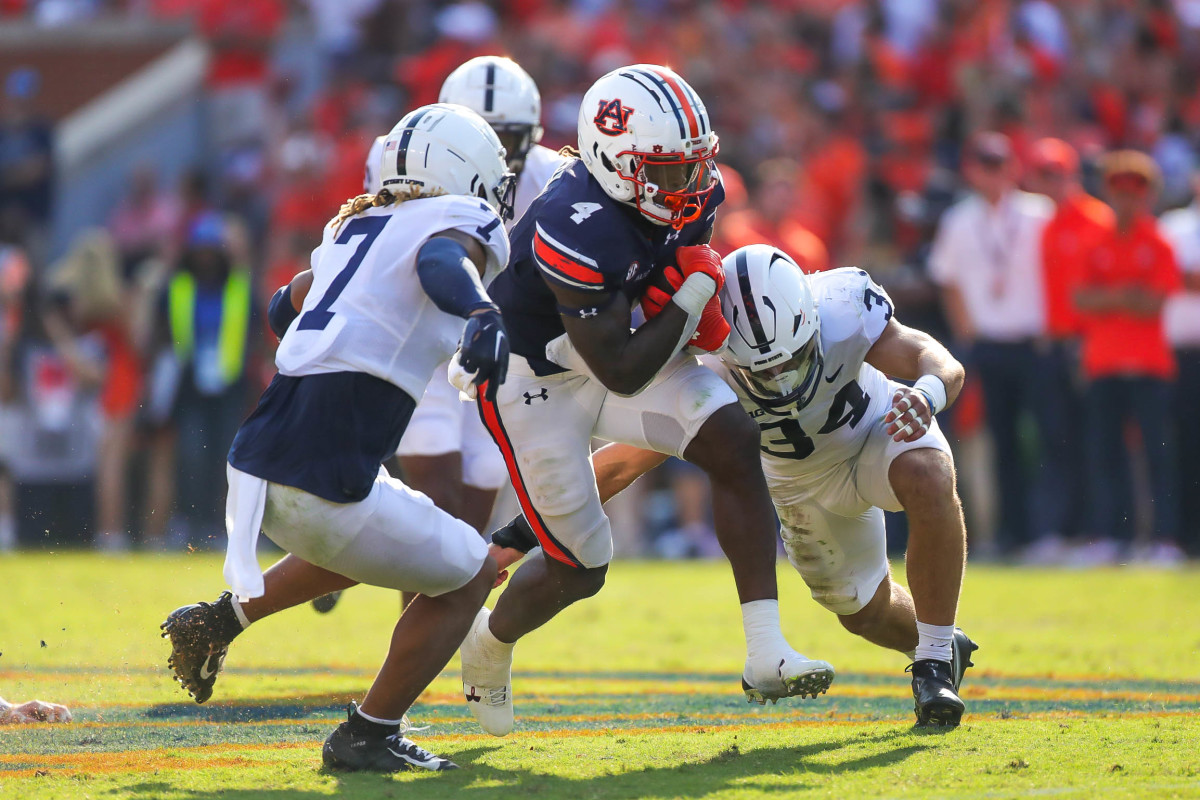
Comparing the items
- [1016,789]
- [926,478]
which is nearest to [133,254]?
[926,478]

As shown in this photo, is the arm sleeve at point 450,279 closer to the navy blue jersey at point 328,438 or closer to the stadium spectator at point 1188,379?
the navy blue jersey at point 328,438

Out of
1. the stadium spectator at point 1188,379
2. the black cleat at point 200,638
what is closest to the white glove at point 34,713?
the black cleat at point 200,638

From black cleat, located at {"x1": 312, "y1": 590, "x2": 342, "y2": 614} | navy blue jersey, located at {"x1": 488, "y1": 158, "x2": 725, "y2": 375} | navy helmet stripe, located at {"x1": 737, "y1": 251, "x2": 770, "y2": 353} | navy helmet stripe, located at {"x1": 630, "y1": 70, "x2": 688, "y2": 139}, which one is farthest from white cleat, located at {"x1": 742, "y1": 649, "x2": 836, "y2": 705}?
black cleat, located at {"x1": 312, "y1": 590, "x2": 342, "y2": 614}

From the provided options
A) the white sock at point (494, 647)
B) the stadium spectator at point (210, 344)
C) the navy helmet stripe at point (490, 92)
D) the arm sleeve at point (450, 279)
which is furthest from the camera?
the stadium spectator at point (210, 344)

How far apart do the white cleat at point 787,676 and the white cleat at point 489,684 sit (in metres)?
0.78

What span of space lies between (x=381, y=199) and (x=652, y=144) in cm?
81

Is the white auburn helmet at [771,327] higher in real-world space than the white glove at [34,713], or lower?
higher

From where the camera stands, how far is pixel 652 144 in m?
4.50

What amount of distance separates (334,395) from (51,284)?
29.6 ft

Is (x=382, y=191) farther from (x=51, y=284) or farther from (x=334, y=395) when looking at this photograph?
(x=51, y=284)

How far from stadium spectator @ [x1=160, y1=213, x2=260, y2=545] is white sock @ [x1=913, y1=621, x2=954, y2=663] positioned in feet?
24.8

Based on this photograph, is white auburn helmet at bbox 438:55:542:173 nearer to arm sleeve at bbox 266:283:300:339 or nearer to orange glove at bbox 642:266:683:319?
arm sleeve at bbox 266:283:300:339

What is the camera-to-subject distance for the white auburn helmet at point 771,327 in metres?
4.52

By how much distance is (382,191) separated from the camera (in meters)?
4.38
